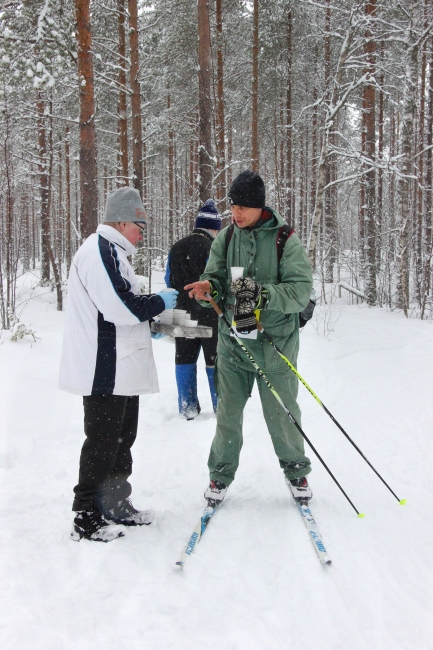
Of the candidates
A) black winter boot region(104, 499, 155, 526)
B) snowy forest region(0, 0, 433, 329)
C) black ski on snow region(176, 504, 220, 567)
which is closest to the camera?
black ski on snow region(176, 504, 220, 567)

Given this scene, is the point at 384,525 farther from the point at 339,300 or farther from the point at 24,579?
the point at 339,300

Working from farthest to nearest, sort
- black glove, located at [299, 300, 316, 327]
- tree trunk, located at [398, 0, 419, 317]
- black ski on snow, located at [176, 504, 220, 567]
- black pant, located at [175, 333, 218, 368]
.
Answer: tree trunk, located at [398, 0, 419, 317]
black pant, located at [175, 333, 218, 368]
black glove, located at [299, 300, 316, 327]
black ski on snow, located at [176, 504, 220, 567]

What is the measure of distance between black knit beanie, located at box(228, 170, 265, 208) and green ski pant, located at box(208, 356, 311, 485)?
1.11 metres

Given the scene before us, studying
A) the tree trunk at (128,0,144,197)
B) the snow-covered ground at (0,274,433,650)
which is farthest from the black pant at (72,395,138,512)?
the tree trunk at (128,0,144,197)

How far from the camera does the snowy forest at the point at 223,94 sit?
29.7ft

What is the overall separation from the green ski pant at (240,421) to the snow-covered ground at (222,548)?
0.31 meters

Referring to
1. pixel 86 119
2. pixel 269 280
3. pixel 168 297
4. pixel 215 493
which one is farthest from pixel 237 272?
pixel 86 119

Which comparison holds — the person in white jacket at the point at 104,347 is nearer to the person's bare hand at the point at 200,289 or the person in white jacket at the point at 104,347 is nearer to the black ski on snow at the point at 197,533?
the person's bare hand at the point at 200,289

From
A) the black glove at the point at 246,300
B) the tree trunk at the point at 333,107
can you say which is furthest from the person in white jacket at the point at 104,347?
the tree trunk at the point at 333,107

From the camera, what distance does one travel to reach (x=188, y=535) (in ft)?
9.09

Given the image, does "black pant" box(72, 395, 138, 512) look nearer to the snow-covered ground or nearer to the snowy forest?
the snow-covered ground

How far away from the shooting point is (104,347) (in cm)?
264

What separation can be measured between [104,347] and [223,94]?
13820 mm

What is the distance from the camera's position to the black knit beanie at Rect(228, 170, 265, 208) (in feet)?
9.51
